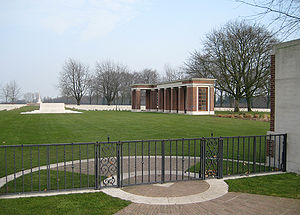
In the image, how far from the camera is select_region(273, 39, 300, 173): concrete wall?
7.05 metres

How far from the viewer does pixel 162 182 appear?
6.01m

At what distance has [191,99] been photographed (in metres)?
35.5

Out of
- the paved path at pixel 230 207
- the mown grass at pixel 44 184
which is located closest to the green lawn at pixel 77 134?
the mown grass at pixel 44 184

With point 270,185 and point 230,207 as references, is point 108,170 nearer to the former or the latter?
→ point 230,207

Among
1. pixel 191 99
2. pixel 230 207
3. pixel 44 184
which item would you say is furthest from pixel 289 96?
pixel 191 99

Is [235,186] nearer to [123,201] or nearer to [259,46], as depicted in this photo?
Result: [123,201]

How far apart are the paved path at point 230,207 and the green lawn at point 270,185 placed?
39cm

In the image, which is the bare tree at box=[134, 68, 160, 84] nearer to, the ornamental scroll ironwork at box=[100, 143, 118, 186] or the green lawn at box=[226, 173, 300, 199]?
the ornamental scroll ironwork at box=[100, 143, 118, 186]

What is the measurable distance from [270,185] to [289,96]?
2.69 m

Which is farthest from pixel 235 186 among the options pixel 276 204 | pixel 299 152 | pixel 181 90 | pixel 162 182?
pixel 181 90

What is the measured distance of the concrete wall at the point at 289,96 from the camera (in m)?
7.05

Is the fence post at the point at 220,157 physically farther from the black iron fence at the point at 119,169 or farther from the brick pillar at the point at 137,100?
the brick pillar at the point at 137,100

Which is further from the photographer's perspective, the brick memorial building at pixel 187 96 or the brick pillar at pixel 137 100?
the brick pillar at pixel 137 100

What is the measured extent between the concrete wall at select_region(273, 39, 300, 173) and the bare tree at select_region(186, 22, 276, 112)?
30769 mm
